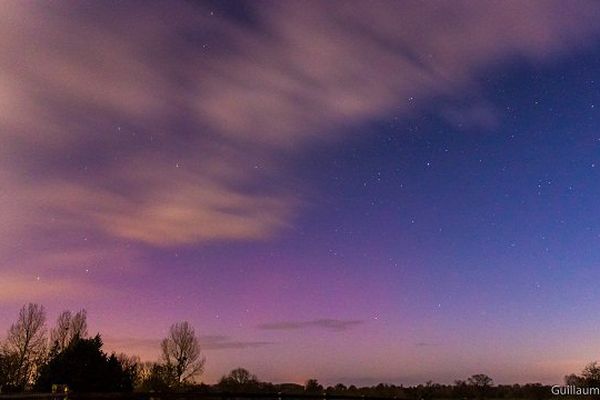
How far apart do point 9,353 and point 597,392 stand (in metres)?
64.5

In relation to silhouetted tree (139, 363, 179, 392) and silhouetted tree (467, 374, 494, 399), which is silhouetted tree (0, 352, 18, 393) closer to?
silhouetted tree (139, 363, 179, 392)

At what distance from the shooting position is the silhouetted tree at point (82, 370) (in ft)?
130

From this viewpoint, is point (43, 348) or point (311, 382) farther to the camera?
point (311, 382)

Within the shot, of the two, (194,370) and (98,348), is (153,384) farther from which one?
(98,348)

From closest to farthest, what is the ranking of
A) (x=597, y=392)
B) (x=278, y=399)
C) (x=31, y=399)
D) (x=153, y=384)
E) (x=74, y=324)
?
(x=31, y=399) → (x=278, y=399) → (x=597, y=392) → (x=153, y=384) → (x=74, y=324)

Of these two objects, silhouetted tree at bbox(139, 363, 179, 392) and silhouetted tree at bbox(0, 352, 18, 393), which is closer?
silhouetted tree at bbox(0, 352, 18, 393)

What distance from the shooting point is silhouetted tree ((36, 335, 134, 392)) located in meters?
39.6

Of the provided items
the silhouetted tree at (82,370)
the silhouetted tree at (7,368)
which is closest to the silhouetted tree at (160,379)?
the silhouetted tree at (7,368)

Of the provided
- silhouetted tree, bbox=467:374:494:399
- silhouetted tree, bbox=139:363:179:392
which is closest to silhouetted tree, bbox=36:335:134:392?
silhouetted tree, bbox=139:363:179:392

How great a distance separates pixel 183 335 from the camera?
252ft

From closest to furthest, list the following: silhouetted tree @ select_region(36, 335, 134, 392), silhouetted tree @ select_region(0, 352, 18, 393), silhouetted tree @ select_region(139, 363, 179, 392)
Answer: silhouetted tree @ select_region(36, 335, 134, 392) → silhouetted tree @ select_region(0, 352, 18, 393) → silhouetted tree @ select_region(139, 363, 179, 392)

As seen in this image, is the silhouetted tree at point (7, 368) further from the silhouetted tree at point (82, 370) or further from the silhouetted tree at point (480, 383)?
the silhouetted tree at point (480, 383)

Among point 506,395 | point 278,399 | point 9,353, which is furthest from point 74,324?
point 506,395

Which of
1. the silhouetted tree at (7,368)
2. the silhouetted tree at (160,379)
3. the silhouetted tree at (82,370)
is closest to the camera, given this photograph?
the silhouetted tree at (82,370)
